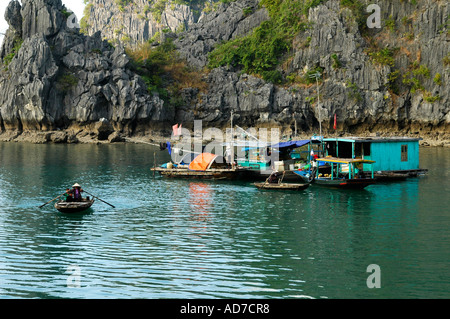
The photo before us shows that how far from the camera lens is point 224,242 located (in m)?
24.8

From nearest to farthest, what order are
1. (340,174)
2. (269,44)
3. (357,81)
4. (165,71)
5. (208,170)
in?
(340,174) < (208,170) < (357,81) < (269,44) < (165,71)

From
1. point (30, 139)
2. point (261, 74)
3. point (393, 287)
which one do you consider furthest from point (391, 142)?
point (30, 139)

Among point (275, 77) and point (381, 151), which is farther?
point (275, 77)

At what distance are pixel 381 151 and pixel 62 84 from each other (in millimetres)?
71310

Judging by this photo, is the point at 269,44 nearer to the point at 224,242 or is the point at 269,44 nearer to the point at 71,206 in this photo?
the point at 71,206

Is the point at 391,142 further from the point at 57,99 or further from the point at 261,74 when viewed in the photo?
the point at 57,99

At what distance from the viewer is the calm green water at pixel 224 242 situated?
60.5 ft

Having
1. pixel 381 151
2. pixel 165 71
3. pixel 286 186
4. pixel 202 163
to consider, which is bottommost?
pixel 286 186

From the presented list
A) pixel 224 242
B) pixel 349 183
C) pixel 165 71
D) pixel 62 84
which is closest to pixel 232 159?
pixel 349 183

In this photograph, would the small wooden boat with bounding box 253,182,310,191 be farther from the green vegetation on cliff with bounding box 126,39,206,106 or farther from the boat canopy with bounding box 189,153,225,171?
the green vegetation on cliff with bounding box 126,39,206,106

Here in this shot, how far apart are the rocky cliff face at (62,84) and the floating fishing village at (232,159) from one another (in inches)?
11.8

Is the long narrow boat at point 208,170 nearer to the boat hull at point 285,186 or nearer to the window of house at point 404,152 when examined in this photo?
the boat hull at point 285,186

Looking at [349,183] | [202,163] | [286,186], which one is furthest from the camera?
[202,163]

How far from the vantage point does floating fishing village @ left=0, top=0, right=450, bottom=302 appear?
19.8 m
